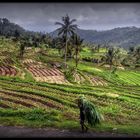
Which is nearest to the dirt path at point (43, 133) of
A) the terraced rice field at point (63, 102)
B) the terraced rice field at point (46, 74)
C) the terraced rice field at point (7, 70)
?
the terraced rice field at point (63, 102)

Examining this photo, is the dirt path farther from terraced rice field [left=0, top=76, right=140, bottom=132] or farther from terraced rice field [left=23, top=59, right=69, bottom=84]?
terraced rice field [left=23, top=59, right=69, bottom=84]

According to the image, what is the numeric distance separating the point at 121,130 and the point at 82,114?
3.07m

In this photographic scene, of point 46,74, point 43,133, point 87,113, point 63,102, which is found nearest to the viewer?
point 43,133

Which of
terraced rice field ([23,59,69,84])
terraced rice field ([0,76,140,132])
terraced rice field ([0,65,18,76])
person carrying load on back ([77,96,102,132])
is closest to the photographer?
person carrying load on back ([77,96,102,132])

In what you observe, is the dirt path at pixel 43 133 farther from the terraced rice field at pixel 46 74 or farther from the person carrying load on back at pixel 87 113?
the terraced rice field at pixel 46 74

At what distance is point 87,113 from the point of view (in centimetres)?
2216

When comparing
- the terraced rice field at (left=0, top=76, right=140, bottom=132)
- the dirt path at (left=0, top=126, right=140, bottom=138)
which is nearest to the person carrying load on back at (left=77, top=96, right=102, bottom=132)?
the dirt path at (left=0, top=126, right=140, bottom=138)

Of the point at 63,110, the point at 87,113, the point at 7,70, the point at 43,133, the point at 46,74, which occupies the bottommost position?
the point at 63,110

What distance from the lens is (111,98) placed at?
4975 cm

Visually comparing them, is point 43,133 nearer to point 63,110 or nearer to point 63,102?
point 63,110

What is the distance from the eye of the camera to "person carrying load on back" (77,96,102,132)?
21.9m

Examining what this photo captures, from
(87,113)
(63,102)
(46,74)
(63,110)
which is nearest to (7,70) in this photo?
(46,74)

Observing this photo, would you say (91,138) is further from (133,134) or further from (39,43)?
(39,43)

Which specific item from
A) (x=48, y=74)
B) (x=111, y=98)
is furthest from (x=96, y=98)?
(x=48, y=74)
